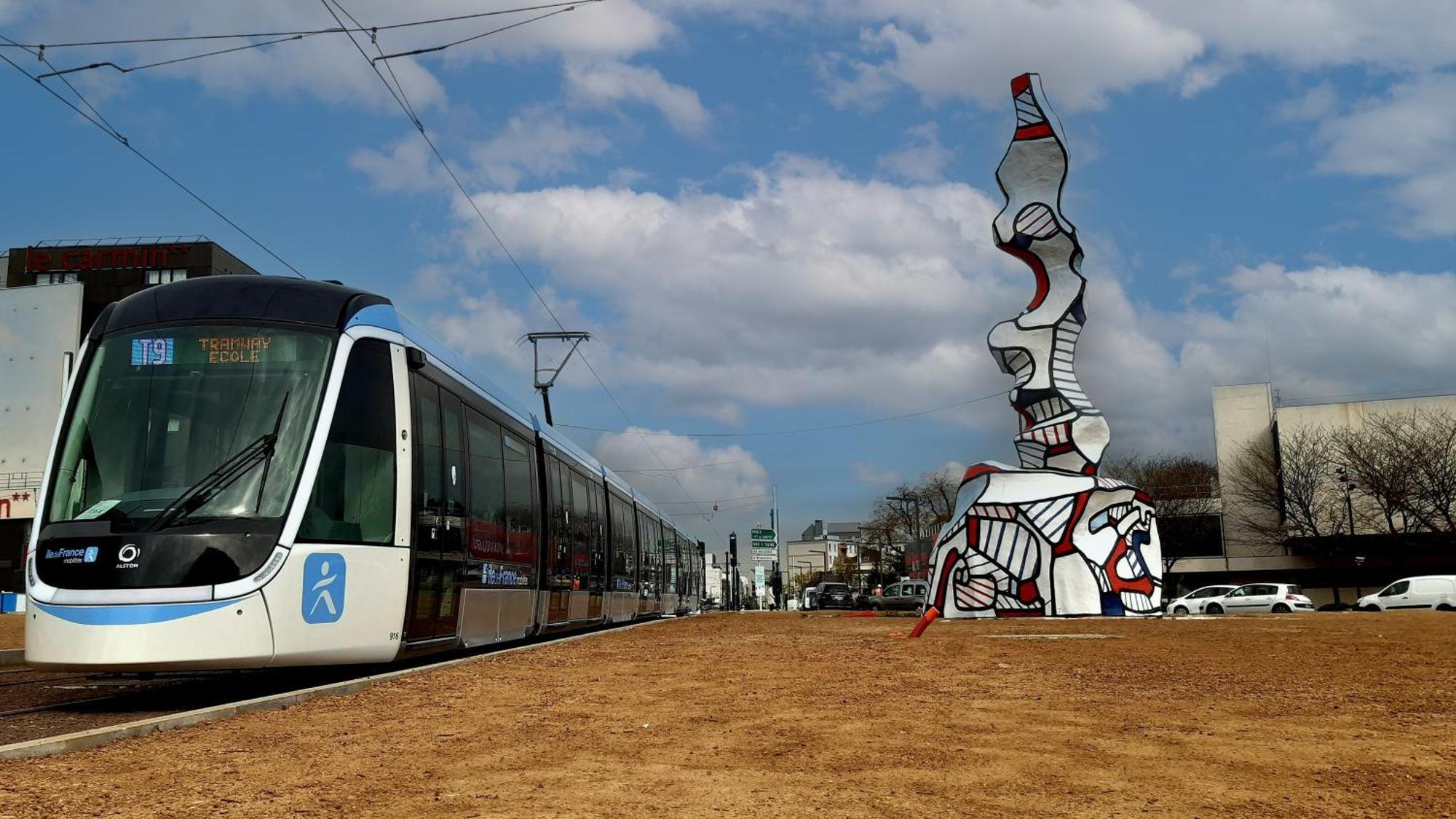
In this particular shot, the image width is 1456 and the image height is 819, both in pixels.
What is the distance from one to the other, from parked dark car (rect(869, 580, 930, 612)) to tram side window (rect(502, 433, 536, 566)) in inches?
1307

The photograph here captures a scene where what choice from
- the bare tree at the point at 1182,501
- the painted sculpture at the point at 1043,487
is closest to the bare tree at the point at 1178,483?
the bare tree at the point at 1182,501

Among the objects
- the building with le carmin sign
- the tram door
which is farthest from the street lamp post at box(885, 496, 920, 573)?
the tram door

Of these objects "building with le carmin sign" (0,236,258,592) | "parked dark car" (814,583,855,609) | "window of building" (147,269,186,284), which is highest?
"window of building" (147,269,186,284)

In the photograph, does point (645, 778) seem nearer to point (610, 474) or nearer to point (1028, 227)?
point (610, 474)

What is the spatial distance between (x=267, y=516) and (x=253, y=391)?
44.3 inches

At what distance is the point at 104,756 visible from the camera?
560cm

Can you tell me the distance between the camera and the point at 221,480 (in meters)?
8.78

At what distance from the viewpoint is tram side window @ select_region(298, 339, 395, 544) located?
9180 mm

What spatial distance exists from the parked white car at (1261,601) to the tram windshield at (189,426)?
1327 inches

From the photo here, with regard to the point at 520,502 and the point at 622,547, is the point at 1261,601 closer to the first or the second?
the point at 622,547

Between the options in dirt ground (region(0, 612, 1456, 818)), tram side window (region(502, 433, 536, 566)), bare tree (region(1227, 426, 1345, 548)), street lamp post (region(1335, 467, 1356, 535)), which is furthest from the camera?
bare tree (region(1227, 426, 1345, 548))

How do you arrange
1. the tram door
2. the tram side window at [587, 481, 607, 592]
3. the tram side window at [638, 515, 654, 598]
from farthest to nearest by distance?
the tram side window at [638, 515, 654, 598] < the tram side window at [587, 481, 607, 592] < the tram door

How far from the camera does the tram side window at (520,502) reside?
44.8 ft

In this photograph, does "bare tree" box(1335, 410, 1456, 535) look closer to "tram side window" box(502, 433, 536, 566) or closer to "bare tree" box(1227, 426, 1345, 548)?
"bare tree" box(1227, 426, 1345, 548)
